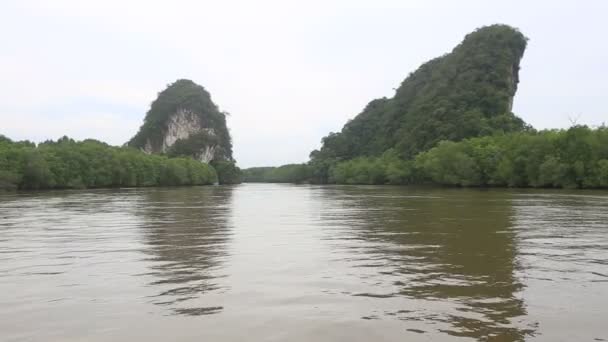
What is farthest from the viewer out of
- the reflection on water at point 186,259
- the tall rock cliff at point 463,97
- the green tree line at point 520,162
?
the tall rock cliff at point 463,97

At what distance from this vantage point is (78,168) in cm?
8194

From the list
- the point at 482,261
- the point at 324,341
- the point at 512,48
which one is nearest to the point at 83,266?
the point at 324,341

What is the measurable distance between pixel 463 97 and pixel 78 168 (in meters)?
89.7

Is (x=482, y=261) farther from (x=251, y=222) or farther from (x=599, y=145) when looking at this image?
(x=599, y=145)

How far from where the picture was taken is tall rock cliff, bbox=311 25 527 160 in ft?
395

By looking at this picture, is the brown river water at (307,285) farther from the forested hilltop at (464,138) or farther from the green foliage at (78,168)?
the green foliage at (78,168)

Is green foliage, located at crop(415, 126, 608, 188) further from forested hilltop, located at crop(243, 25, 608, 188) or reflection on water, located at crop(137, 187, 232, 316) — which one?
reflection on water, located at crop(137, 187, 232, 316)

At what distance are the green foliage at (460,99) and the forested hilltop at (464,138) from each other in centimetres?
25

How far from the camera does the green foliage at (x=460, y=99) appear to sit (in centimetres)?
12025

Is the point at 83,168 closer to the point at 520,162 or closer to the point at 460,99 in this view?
the point at 520,162

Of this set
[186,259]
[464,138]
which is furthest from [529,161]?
[186,259]

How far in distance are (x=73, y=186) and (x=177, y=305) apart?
79.1m

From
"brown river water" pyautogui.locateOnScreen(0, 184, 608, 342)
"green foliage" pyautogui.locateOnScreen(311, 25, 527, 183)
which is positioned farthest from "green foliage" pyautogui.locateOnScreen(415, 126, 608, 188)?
"brown river water" pyautogui.locateOnScreen(0, 184, 608, 342)

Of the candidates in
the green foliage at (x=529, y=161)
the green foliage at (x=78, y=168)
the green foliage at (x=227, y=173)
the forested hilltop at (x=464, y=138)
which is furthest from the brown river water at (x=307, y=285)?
the green foliage at (x=227, y=173)
